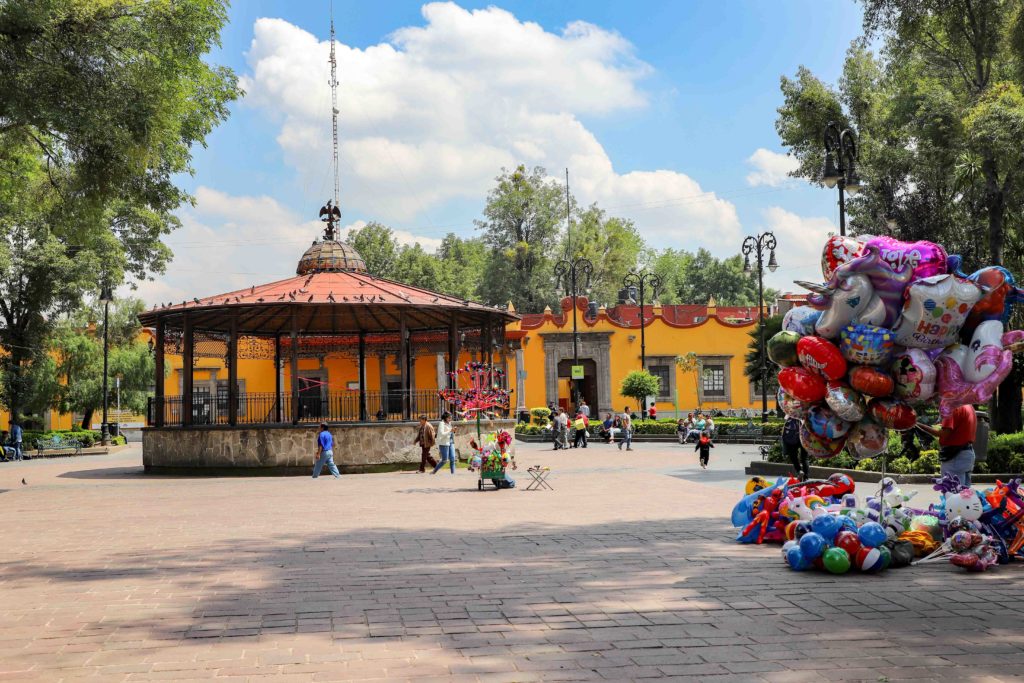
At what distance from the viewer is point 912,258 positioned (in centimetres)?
827

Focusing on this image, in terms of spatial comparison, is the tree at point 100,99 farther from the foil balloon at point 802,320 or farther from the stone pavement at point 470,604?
the foil balloon at point 802,320

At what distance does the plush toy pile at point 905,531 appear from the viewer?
8305 mm

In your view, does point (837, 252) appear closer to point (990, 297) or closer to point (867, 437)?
point (990, 297)

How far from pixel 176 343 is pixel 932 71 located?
23601 mm

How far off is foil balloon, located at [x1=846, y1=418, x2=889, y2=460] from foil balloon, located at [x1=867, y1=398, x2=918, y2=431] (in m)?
0.07

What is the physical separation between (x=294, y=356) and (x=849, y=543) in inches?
679

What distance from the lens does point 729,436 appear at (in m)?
35.2

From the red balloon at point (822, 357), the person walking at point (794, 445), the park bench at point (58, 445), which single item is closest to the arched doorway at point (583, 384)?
the park bench at point (58, 445)

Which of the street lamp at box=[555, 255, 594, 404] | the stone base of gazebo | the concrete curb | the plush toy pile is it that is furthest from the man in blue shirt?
the street lamp at box=[555, 255, 594, 404]

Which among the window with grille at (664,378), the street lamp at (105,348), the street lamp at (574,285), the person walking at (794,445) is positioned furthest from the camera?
the window with grille at (664,378)

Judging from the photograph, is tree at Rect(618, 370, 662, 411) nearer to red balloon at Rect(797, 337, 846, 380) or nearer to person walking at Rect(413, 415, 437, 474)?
person walking at Rect(413, 415, 437, 474)

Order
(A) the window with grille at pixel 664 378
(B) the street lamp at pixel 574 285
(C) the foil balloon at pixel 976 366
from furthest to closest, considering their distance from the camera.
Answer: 1. (A) the window with grille at pixel 664 378
2. (B) the street lamp at pixel 574 285
3. (C) the foil balloon at pixel 976 366

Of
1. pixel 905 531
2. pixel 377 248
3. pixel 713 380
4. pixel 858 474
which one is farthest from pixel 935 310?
pixel 377 248

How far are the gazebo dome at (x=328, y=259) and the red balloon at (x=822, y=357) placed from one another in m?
Answer: 21.6
